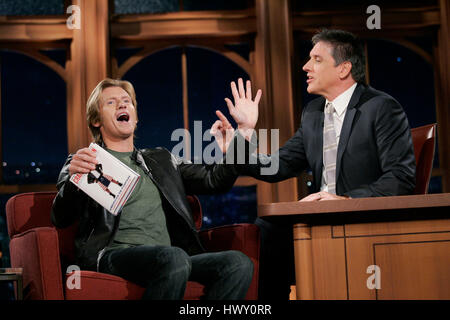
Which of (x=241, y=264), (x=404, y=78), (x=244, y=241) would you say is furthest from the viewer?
(x=404, y=78)

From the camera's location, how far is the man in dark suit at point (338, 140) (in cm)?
260

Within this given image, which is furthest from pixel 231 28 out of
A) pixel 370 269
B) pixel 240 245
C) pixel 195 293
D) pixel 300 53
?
pixel 370 269

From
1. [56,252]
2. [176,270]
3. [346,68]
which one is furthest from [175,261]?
[346,68]

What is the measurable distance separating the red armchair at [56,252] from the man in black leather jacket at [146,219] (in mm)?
74

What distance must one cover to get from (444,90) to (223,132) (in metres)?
2.21

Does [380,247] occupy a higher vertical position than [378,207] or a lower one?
lower

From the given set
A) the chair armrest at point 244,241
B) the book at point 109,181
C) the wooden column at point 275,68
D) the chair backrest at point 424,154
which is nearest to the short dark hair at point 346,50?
the chair backrest at point 424,154

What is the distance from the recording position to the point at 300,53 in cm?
442

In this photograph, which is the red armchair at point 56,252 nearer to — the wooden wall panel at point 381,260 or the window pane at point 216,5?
the wooden wall panel at point 381,260

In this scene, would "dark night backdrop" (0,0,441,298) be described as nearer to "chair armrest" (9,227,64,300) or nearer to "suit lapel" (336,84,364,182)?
"suit lapel" (336,84,364,182)

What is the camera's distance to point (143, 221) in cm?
267

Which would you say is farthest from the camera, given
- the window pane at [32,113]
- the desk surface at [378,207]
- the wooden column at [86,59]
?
the window pane at [32,113]

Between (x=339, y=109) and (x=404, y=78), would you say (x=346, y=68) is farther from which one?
(x=404, y=78)
